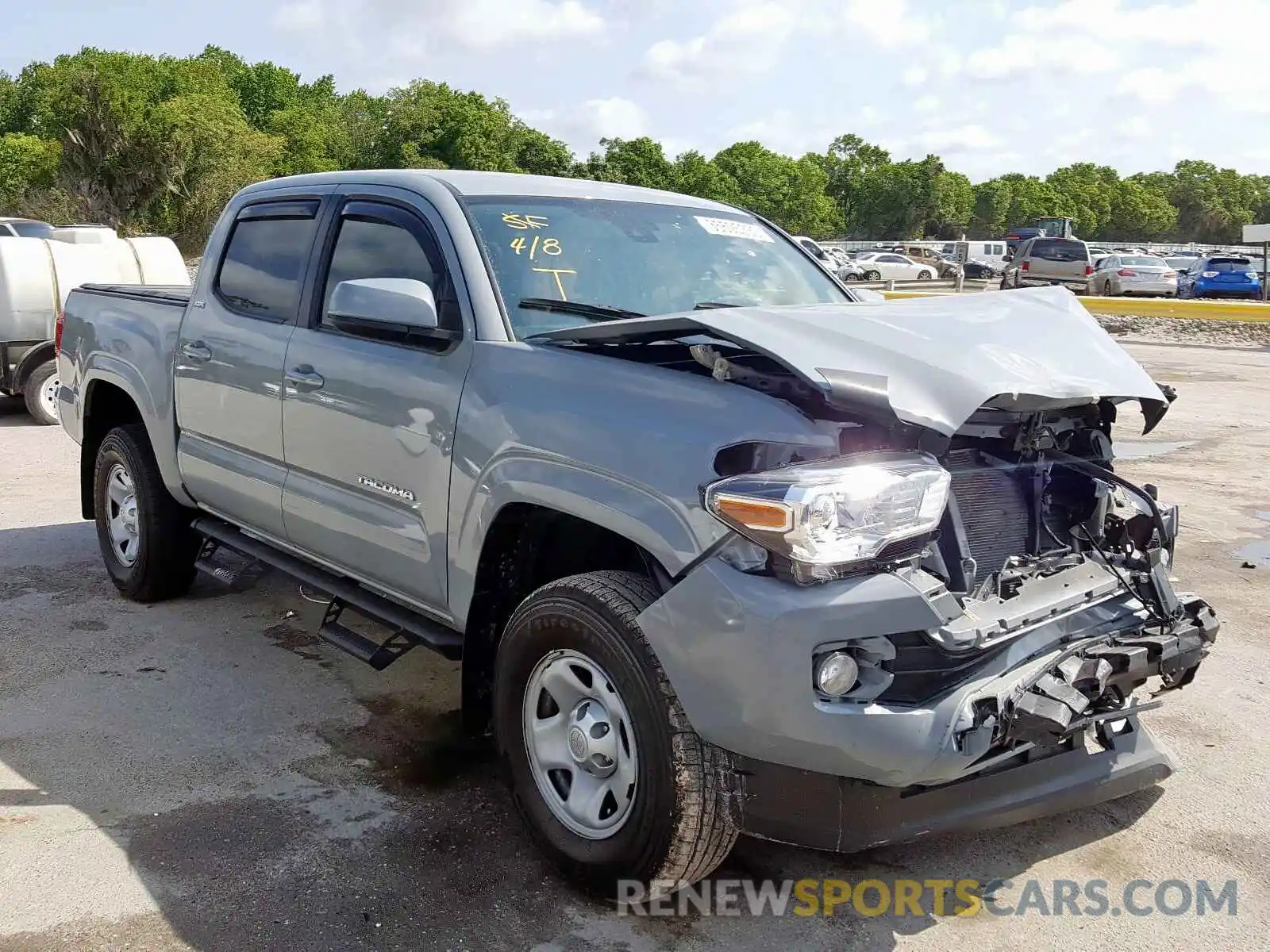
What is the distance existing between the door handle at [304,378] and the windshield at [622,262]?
2.78 feet

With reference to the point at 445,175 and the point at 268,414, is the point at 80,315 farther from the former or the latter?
the point at 445,175

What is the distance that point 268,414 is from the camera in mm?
4414

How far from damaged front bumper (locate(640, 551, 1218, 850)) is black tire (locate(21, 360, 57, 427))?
9738 millimetres

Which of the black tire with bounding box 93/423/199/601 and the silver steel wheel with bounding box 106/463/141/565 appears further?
the silver steel wheel with bounding box 106/463/141/565

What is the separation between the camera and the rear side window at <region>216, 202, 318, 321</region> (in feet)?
14.7

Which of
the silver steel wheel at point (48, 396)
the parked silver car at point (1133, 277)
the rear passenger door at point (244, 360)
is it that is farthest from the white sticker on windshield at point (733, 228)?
the parked silver car at point (1133, 277)

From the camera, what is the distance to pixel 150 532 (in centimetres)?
Answer: 545

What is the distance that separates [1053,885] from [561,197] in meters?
2.78

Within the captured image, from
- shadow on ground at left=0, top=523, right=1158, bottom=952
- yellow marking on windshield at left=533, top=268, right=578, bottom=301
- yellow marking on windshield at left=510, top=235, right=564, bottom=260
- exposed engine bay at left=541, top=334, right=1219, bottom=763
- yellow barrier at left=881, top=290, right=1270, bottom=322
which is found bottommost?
shadow on ground at left=0, top=523, right=1158, bottom=952

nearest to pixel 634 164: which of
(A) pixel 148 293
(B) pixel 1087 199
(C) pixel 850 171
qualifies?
(C) pixel 850 171

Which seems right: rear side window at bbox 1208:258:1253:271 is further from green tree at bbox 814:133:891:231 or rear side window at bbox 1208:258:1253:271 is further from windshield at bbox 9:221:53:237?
green tree at bbox 814:133:891:231

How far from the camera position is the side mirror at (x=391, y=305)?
348 centimetres

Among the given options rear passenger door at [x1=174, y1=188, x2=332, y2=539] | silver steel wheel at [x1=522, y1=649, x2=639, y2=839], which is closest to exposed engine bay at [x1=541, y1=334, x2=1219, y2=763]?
silver steel wheel at [x1=522, y1=649, x2=639, y2=839]

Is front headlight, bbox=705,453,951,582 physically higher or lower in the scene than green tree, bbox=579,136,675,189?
lower
